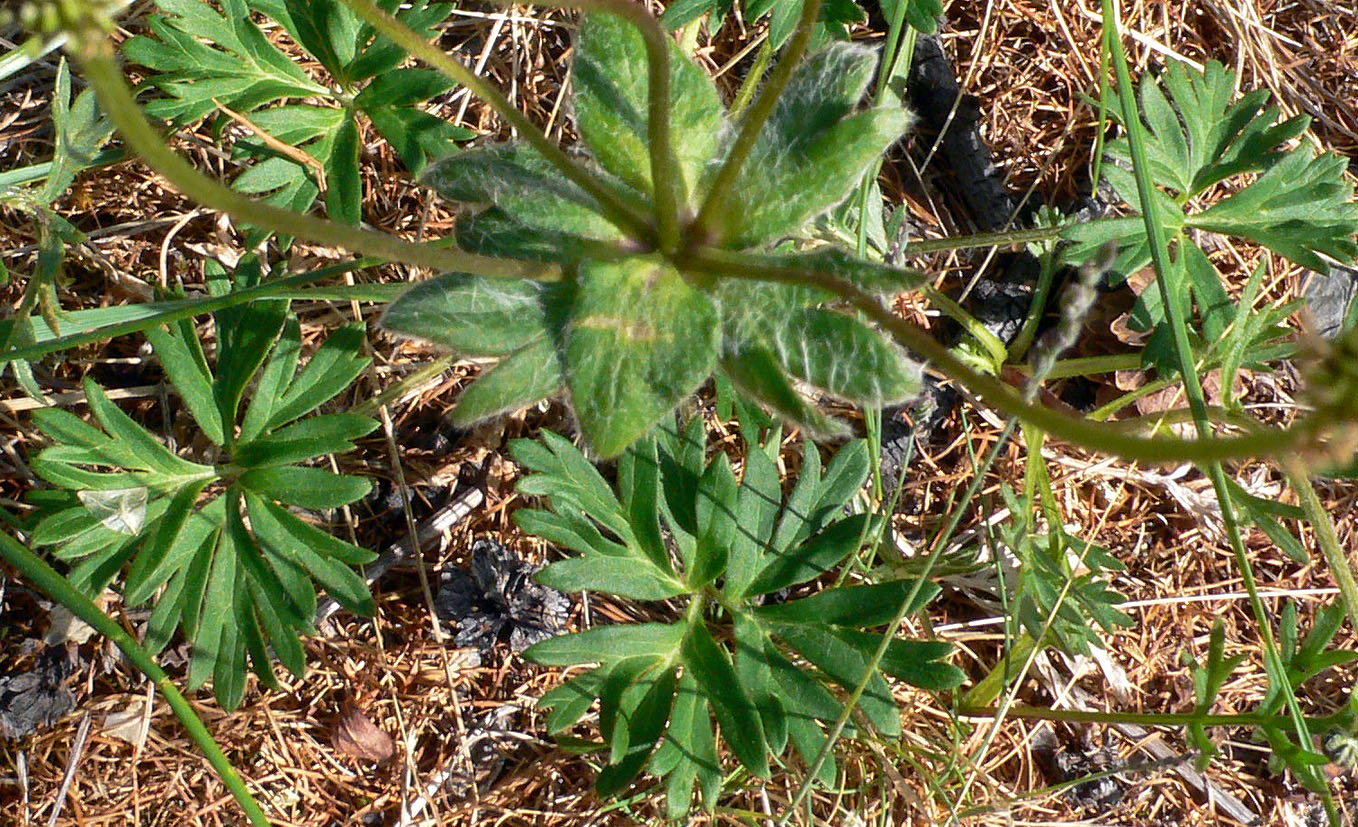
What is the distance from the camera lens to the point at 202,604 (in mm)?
2506

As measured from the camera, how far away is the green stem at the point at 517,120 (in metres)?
1.38

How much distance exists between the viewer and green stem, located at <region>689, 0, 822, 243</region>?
1.66 meters

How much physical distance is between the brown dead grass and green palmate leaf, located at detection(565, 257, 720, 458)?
137 cm

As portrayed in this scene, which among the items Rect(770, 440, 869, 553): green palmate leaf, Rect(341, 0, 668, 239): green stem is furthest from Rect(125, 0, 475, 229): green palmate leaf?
Rect(770, 440, 869, 553): green palmate leaf

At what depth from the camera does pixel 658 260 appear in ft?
6.12

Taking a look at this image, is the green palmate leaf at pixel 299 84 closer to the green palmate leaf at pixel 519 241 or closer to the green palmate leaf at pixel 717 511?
the green palmate leaf at pixel 519 241

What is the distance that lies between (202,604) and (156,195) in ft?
4.34

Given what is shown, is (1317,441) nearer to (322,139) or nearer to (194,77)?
(322,139)

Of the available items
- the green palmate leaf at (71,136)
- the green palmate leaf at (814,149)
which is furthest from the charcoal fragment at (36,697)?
the green palmate leaf at (814,149)

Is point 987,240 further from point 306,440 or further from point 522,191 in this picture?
point 306,440

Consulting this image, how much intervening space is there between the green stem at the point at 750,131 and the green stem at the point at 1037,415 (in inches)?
2.2

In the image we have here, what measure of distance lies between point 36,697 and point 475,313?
1952mm

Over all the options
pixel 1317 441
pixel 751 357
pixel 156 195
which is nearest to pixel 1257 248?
pixel 751 357

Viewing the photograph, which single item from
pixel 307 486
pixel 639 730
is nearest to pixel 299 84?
pixel 307 486
